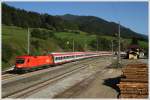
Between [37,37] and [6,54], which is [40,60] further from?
[37,37]

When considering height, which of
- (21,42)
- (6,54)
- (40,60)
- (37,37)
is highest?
(37,37)

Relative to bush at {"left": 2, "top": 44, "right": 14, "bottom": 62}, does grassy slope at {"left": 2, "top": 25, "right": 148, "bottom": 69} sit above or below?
above

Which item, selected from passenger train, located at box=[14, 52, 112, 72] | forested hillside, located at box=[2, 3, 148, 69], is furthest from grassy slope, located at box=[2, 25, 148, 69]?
passenger train, located at box=[14, 52, 112, 72]

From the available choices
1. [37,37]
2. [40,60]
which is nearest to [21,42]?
[37,37]

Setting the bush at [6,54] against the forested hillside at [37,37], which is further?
the forested hillside at [37,37]

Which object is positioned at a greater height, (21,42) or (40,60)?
(21,42)

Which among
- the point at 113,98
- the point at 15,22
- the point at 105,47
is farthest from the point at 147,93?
the point at 105,47

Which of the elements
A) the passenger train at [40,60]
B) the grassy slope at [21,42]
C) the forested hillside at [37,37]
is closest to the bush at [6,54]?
the forested hillside at [37,37]

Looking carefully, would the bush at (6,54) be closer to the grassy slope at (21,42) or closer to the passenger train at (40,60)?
the grassy slope at (21,42)

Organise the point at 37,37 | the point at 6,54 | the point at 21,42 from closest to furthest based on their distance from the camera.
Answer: the point at 6,54 → the point at 21,42 → the point at 37,37

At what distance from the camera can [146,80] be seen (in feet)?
85.9

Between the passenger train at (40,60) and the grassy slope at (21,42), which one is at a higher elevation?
the grassy slope at (21,42)

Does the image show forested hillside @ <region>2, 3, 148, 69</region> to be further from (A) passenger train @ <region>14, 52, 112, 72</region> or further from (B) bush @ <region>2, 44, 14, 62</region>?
(A) passenger train @ <region>14, 52, 112, 72</region>

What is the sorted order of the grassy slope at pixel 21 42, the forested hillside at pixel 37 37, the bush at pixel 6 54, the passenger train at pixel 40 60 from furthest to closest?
the forested hillside at pixel 37 37 → the grassy slope at pixel 21 42 → the bush at pixel 6 54 → the passenger train at pixel 40 60
